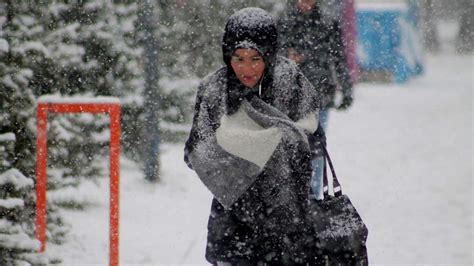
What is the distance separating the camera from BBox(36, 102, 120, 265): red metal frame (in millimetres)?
5598

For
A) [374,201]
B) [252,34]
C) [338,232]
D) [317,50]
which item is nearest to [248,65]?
[252,34]

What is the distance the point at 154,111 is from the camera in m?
9.12

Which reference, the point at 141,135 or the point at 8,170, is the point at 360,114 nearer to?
the point at 141,135

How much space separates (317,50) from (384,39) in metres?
17.6

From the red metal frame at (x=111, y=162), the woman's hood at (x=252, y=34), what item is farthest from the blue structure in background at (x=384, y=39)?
the woman's hood at (x=252, y=34)

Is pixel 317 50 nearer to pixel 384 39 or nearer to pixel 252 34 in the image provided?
pixel 252 34

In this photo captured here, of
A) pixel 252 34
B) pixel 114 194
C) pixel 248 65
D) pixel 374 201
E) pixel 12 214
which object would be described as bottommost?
pixel 374 201

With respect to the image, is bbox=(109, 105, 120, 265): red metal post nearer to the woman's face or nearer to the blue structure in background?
the woman's face

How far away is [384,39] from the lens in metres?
24.2

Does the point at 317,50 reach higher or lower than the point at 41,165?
higher

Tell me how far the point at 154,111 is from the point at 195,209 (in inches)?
43.6

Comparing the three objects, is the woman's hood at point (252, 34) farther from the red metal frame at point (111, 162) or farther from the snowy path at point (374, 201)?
the snowy path at point (374, 201)

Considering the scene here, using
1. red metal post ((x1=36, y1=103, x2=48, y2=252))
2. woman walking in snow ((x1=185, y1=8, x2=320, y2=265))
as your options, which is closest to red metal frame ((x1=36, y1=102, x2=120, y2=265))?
red metal post ((x1=36, y1=103, x2=48, y2=252))

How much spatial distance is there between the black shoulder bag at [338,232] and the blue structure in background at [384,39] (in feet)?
67.2
